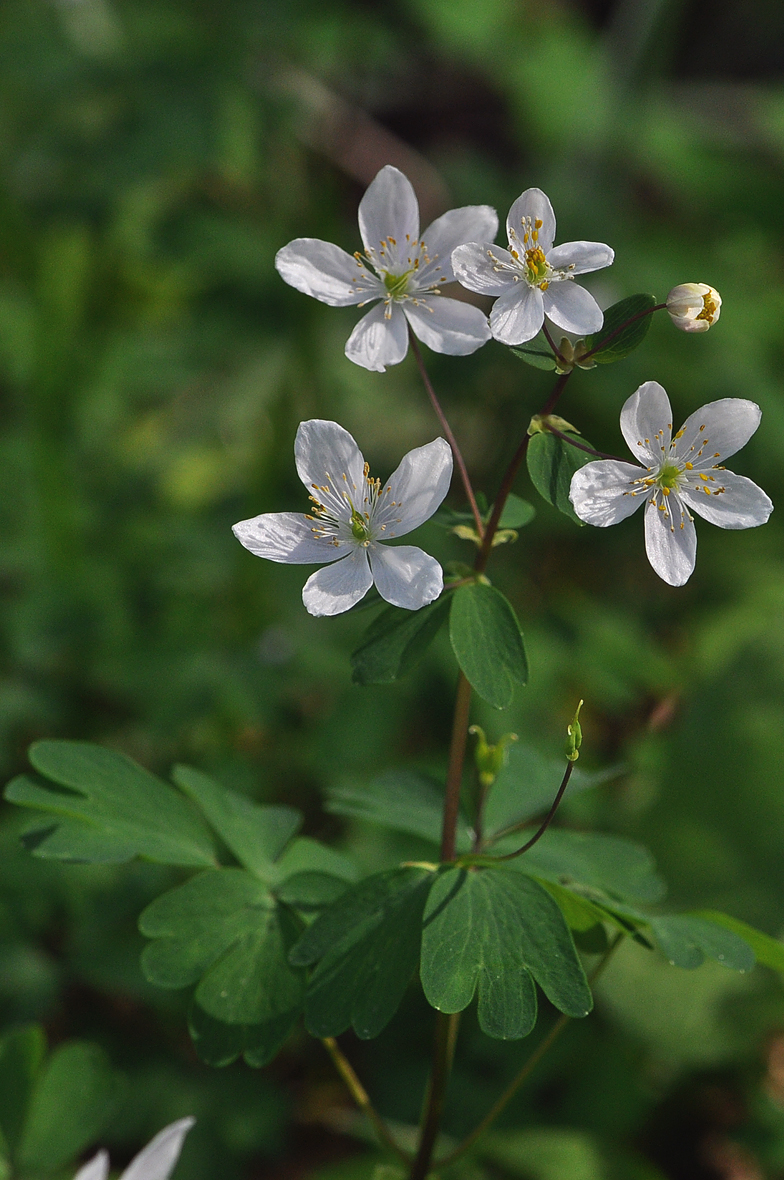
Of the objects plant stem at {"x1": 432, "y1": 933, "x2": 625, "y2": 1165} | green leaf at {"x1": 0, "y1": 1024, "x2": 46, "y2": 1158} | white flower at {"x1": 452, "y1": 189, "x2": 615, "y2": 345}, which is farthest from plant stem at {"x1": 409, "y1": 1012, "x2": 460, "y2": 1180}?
white flower at {"x1": 452, "y1": 189, "x2": 615, "y2": 345}

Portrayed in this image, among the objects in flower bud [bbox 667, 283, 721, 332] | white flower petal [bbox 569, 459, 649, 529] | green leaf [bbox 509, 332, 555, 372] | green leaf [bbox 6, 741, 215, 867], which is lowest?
green leaf [bbox 6, 741, 215, 867]

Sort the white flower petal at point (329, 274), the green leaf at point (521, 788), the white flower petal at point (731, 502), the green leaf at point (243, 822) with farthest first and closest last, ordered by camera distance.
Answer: the green leaf at point (521, 788) → the green leaf at point (243, 822) → the white flower petal at point (329, 274) → the white flower petal at point (731, 502)

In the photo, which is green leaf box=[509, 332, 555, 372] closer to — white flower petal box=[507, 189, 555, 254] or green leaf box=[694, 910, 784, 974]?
white flower petal box=[507, 189, 555, 254]

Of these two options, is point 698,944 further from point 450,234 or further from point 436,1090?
point 450,234

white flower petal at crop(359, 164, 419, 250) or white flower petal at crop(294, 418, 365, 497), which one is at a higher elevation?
white flower petal at crop(359, 164, 419, 250)

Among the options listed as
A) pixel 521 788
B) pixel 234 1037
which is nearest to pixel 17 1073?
pixel 234 1037

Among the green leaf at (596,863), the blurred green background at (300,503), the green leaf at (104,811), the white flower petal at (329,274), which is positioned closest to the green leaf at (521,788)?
the green leaf at (596,863)

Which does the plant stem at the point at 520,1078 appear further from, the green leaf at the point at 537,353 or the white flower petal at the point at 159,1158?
the green leaf at the point at 537,353
